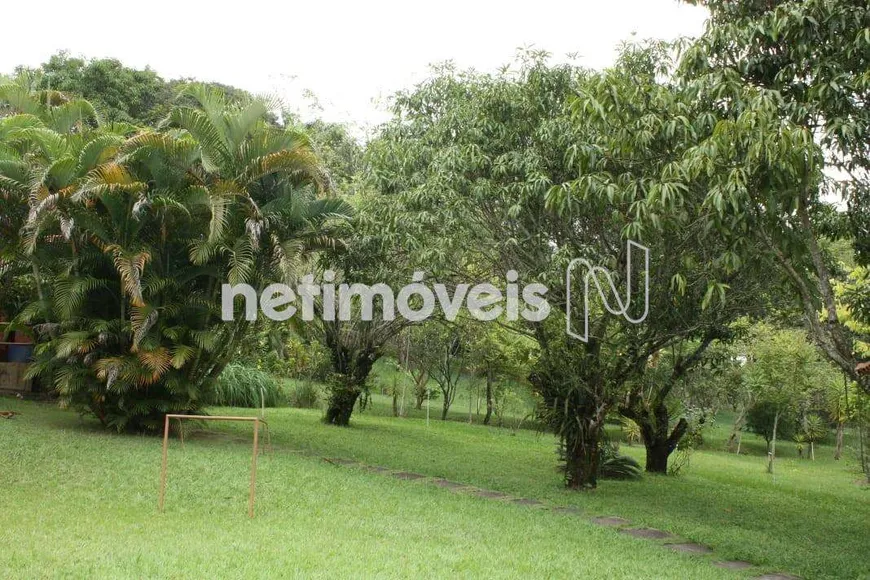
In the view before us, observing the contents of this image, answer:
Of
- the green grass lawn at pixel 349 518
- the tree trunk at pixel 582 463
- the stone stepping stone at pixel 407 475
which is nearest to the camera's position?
the green grass lawn at pixel 349 518

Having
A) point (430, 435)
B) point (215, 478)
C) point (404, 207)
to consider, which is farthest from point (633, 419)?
point (215, 478)

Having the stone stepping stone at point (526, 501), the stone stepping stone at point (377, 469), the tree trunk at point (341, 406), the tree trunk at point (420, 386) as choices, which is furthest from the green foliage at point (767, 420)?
the stone stepping stone at point (526, 501)

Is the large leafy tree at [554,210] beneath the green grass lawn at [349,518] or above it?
above

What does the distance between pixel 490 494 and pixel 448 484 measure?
76cm

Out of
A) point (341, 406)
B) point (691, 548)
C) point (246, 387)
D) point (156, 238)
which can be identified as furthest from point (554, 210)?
point (246, 387)

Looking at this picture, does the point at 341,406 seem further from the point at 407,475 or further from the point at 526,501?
the point at 526,501

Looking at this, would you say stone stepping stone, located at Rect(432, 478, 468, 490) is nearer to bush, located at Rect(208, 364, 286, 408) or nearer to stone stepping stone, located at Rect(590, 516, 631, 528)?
stone stepping stone, located at Rect(590, 516, 631, 528)

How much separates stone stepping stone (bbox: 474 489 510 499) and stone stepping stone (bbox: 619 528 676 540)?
1.92m

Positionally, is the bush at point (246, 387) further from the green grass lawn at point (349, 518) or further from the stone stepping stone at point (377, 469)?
the stone stepping stone at point (377, 469)

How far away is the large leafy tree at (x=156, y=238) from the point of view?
36.7 ft

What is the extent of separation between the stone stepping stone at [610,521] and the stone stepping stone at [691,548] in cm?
85

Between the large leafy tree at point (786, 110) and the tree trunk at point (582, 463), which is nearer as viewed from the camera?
the large leafy tree at point (786, 110)

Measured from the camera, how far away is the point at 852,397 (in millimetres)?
15461

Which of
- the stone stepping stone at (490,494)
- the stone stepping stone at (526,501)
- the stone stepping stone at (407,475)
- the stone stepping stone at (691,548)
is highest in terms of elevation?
the stone stepping stone at (691,548)
